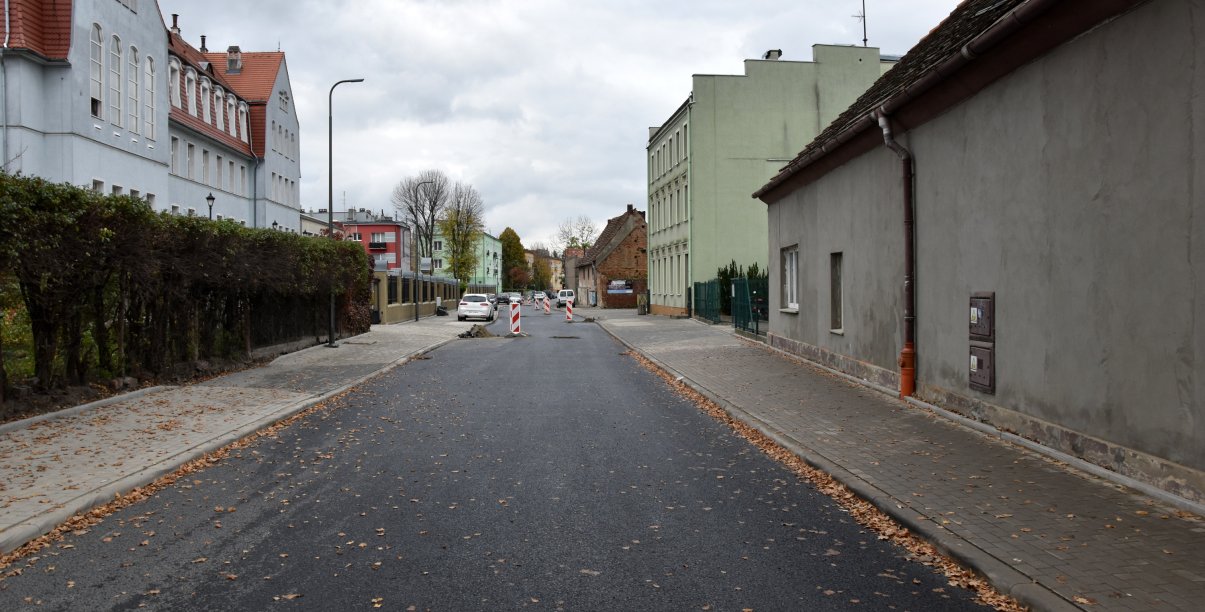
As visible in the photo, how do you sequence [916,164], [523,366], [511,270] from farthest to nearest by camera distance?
1. [511,270]
2. [523,366]
3. [916,164]

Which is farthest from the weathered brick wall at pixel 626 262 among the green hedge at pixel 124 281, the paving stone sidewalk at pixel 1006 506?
the paving stone sidewalk at pixel 1006 506

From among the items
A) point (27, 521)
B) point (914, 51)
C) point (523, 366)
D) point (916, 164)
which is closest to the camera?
point (27, 521)

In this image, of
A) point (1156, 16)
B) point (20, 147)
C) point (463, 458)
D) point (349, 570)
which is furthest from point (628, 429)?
point (20, 147)

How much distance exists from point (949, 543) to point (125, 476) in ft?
21.4

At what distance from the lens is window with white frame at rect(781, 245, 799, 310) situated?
62.8ft

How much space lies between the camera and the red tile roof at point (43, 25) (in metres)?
24.4

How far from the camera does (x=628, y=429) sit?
10156 millimetres

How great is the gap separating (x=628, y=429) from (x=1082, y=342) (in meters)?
4.91

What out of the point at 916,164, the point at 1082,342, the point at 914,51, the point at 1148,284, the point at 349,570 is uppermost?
the point at 914,51

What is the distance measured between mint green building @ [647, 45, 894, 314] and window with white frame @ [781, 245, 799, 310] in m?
20.7

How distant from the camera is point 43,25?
998 inches

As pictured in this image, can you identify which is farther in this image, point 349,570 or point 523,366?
point 523,366

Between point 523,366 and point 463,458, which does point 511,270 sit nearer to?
point 523,366

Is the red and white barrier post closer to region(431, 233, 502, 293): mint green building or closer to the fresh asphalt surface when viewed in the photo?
the fresh asphalt surface
